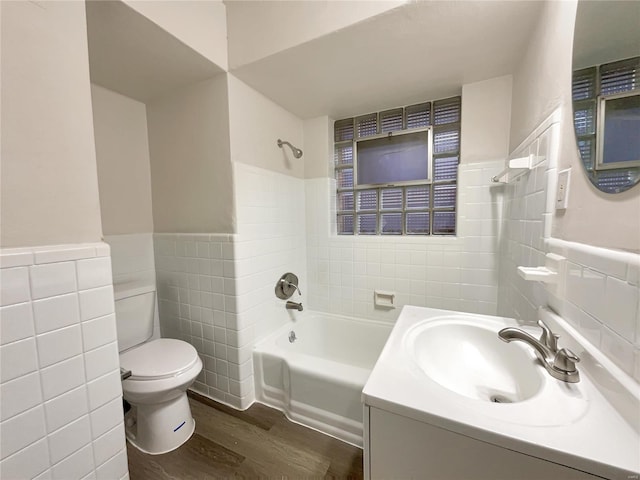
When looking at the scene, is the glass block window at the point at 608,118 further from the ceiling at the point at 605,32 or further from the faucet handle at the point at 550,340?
the faucet handle at the point at 550,340

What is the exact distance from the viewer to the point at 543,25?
1.03m

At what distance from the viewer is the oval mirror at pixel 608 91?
56 cm

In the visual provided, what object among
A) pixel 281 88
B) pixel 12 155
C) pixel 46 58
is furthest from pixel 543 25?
pixel 12 155

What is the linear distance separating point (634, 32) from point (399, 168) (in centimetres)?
142

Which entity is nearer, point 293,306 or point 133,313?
point 133,313

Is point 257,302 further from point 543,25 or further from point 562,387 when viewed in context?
point 543,25

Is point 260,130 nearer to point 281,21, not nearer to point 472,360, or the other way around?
point 281,21

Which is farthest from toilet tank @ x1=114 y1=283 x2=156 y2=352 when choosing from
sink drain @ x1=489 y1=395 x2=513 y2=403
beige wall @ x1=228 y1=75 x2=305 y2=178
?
sink drain @ x1=489 y1=395 x2=513 y2=403

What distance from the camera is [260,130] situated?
1702 mm

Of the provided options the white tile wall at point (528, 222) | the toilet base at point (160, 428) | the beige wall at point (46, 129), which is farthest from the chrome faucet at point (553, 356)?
the toilet base at point (160, 428)

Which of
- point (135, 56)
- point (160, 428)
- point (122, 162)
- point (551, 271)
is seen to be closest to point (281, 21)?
point (135, 56)

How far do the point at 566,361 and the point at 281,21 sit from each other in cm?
176

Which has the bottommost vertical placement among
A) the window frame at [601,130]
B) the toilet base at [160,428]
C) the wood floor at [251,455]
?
the wood floor at [251,455]

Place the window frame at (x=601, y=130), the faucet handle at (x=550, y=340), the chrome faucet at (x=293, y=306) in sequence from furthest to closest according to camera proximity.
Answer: the chrome faucet at (x=293, y=306) → the faucet handle at (x=550, y=340) → the window frame at (x=601, y=130)
